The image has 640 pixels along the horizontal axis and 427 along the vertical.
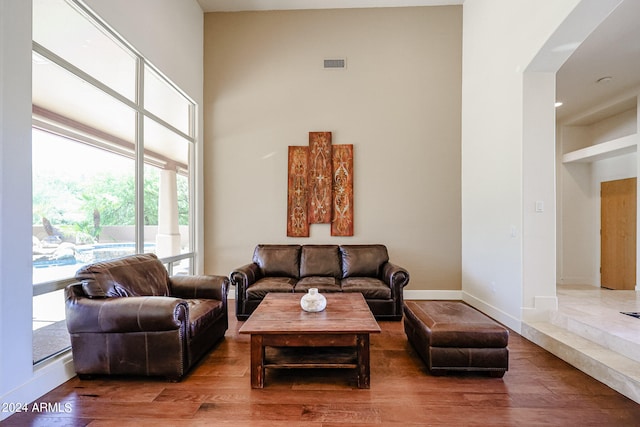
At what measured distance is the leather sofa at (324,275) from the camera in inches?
152

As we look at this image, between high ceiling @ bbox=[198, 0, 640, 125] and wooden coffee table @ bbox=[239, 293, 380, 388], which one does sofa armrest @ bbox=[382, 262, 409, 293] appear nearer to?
wooden coffee table @ bbox=[239, 293, 380, 388]

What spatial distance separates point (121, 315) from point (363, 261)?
2.98 meters

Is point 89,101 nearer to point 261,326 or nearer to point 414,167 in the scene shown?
point 261,326

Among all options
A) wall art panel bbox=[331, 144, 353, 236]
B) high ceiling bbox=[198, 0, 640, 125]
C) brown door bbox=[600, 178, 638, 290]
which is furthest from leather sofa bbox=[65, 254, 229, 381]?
brown door bbox=[600, 178, 638, 290]

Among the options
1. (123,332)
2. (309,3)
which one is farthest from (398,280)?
(309,3)

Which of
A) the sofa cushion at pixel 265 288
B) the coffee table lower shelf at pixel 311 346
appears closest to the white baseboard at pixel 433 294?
the sofa cushion at pixel 265 288

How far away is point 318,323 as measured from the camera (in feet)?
7.97

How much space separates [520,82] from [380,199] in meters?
2.29

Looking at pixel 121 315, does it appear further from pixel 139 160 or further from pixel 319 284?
pixel 319 284

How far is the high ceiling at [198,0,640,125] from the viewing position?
11.6ft

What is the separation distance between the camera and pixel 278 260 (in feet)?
14.8

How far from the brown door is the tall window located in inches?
287

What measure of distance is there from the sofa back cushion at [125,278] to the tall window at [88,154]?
29 cm

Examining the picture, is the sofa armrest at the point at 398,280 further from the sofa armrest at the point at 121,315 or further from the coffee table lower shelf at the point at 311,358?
the sofa armrest at the point at 121,315
